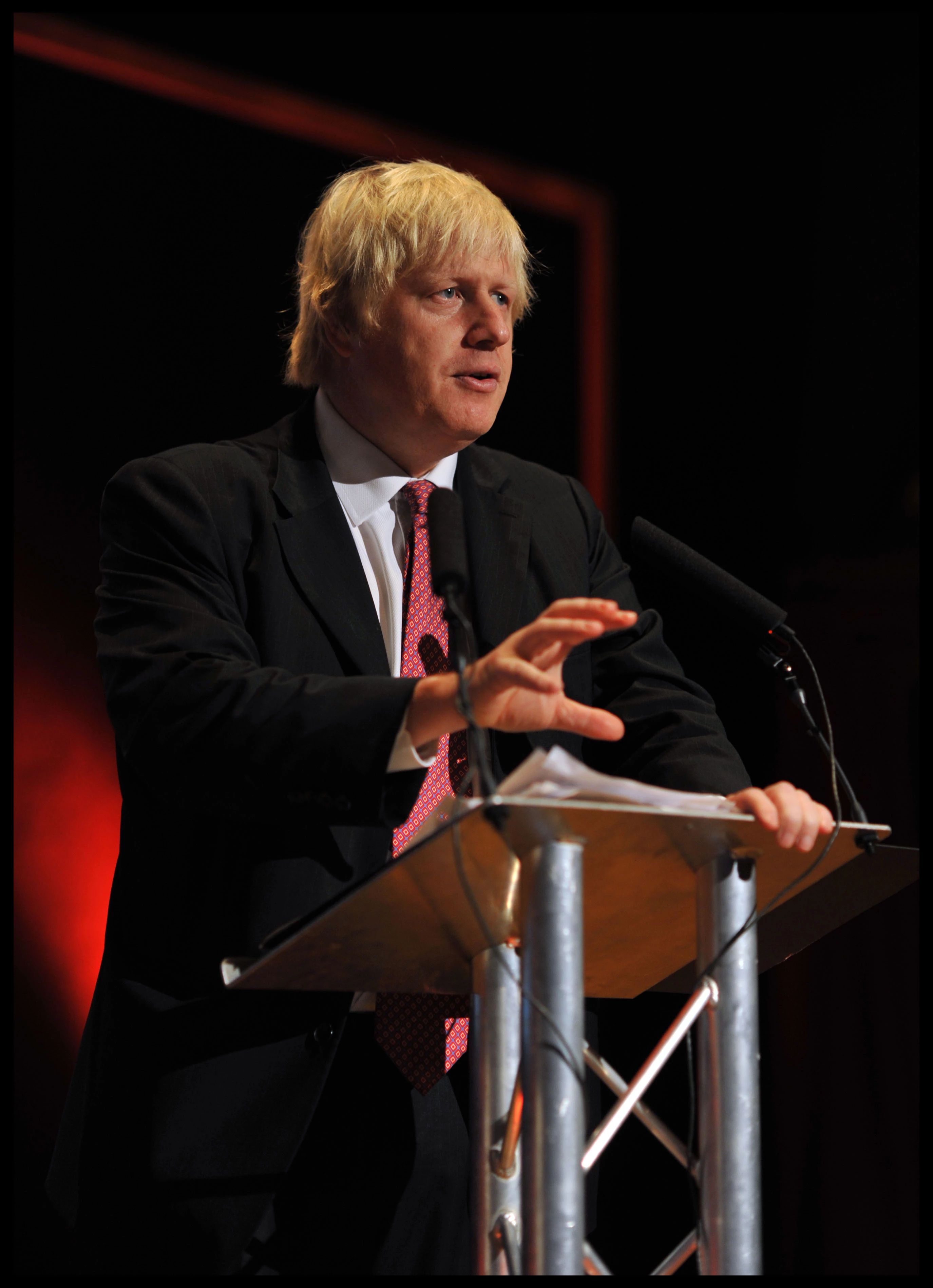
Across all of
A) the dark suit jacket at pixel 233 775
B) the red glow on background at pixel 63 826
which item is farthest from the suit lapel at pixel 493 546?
the red glow on background at pixel 63 826

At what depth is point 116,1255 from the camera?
4.79ft

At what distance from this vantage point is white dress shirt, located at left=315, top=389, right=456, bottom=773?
172 cm

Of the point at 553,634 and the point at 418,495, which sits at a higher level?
the point at 418,495

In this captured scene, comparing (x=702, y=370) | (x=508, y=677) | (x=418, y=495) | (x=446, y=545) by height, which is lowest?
(x=508, y=677)

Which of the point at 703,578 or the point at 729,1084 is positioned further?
the point at 703,578

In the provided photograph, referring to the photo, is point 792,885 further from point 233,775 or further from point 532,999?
Result: point 233,775

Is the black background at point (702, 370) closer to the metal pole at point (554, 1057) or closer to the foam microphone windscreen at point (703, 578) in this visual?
the foam microphone windscreen at point (703, 578)

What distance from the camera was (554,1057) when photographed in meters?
1.03

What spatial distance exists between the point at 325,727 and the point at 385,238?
992 mm

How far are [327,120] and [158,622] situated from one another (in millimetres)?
1776

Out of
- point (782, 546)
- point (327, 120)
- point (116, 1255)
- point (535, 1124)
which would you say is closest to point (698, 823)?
point (535, 1124)

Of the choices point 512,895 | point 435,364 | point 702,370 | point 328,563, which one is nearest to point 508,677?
point 512,895

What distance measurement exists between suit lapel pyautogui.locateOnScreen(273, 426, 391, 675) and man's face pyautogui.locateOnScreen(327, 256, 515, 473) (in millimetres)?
165

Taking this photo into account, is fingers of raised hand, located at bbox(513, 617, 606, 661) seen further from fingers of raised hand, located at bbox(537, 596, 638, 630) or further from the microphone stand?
the microphone stand
